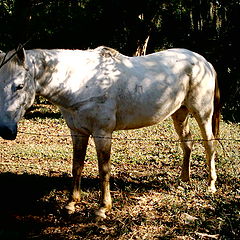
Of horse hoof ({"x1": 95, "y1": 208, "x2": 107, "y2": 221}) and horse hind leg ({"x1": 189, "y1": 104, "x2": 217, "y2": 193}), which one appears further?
horse hind leg ({"x1": 189, "y1": 104, "x2": 217, "y2": 193})

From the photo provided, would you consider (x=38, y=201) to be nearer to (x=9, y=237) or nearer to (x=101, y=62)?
(x=101, y=62)

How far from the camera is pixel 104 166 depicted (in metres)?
3.62

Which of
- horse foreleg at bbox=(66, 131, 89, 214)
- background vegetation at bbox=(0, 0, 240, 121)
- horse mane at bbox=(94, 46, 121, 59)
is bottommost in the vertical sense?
horse foreleg at bbox=(66, 131, 89, 214)

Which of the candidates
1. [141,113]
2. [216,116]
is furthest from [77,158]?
[216,116]

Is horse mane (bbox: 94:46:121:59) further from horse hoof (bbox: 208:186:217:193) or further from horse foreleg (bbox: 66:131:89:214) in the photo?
horse hoof (bbox: 208:186:217:193)

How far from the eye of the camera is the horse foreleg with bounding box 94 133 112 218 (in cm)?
351

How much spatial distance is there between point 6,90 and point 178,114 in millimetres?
2585

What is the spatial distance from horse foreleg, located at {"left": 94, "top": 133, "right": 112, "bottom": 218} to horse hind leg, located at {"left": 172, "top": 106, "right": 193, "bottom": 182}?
1.48 m

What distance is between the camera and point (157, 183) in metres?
4.69

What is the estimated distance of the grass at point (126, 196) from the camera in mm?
3217

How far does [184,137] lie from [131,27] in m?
8.00

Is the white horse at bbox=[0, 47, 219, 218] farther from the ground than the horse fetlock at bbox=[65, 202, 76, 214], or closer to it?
farther from the ground

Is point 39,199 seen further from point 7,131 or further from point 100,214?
point 7,131

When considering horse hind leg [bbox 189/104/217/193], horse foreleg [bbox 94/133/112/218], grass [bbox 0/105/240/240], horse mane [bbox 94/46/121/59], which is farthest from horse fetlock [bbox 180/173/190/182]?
horse mane [bbox 94/46/121/59]
